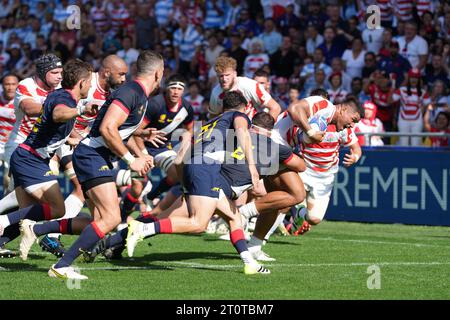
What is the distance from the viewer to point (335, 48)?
2066cm

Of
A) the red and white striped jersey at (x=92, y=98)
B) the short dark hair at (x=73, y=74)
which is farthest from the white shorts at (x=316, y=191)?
the short dark hair at (x=73, y=74)

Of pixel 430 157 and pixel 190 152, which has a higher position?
pixel 190 152

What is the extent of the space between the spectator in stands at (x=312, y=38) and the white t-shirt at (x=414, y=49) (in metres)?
2.12

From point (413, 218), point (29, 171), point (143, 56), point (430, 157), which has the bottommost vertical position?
point (413, 218)

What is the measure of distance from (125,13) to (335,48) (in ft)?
23.1

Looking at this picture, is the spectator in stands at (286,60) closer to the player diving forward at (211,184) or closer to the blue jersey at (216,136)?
the player diving forward at (211,184)

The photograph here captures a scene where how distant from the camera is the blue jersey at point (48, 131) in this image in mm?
10219

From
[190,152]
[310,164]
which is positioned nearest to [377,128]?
[310,164]

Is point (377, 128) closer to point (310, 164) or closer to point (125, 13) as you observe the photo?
point (310, 164)

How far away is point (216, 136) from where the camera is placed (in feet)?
34.3

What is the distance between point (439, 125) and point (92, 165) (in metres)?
9.49

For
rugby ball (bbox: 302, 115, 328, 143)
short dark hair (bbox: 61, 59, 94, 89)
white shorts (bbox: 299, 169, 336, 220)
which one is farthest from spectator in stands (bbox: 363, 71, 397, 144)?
short dark hair (bbox: 61, 59, 94, 89)

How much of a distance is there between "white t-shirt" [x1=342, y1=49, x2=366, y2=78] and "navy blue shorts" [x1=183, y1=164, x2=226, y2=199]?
406 inches

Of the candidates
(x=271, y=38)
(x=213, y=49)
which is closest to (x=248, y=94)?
(x=271, y=38)
